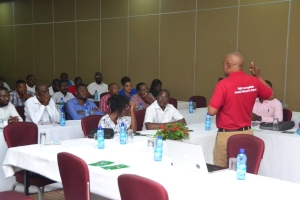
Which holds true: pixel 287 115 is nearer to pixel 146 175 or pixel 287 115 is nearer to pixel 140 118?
pixel 140 118

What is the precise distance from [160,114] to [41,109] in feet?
5.60

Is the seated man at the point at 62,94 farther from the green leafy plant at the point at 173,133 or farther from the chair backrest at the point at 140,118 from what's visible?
the green leafy plant at the point at 173,133

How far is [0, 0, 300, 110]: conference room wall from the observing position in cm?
880

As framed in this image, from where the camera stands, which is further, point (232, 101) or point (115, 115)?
point (115, 115)

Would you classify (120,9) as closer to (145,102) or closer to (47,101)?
(145,102)

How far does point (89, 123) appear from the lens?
17.0ft

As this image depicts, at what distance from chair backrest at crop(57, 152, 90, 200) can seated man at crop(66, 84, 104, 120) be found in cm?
355

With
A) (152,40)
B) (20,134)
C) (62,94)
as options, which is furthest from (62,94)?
(20,134)

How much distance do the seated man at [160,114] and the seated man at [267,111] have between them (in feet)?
4.16

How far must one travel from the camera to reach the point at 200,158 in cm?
312

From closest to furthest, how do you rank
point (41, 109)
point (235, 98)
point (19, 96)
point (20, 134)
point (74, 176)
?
point (74, 176)
point (235, 98)
point (20, 134)
point (41, 109)
point (19, 96)

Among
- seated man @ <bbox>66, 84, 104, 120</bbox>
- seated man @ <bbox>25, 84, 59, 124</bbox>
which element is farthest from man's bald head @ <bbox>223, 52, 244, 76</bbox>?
seated man @ <bbox>25, 84, 59, 124</bbox>

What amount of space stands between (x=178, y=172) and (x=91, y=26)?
10.0 metres

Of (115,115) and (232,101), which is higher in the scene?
(232,101)
